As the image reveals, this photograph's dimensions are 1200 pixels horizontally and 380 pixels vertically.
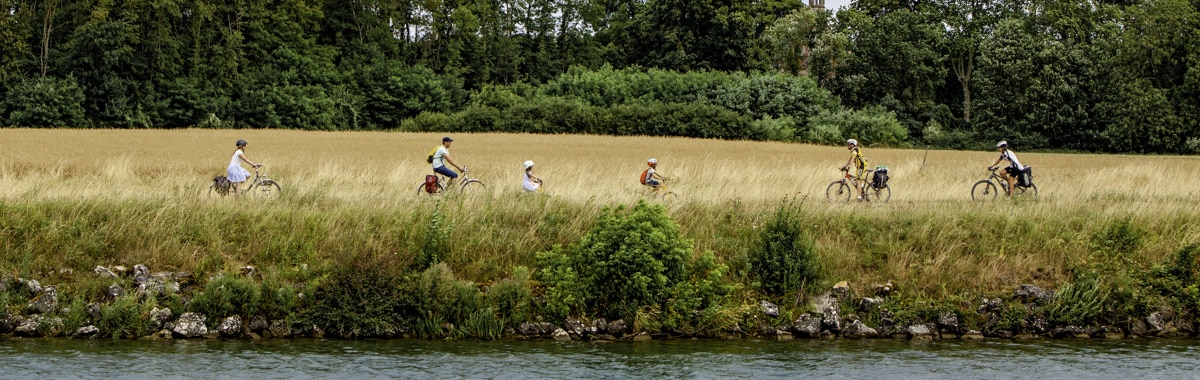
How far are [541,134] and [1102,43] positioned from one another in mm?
34920

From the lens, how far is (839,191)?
28.5 metres

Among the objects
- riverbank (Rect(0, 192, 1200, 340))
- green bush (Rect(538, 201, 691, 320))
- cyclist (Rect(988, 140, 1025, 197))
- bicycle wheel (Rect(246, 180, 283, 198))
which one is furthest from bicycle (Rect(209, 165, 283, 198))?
cyclist (Rect(988, 140, 1025, 197))

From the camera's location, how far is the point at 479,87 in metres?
90.6

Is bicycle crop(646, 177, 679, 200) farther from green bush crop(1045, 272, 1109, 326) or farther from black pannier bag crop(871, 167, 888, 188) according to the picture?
green bush crop(1045, 272, 1109, 326)

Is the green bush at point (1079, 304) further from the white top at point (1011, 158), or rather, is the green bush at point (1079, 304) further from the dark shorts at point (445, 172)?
the dark shorts at point (445, 172)

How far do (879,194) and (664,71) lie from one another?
169 feet

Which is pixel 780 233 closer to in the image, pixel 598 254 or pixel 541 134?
pixel 598 254

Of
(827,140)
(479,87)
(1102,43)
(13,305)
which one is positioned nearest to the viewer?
(13,305)

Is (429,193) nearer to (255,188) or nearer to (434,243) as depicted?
(255,188)

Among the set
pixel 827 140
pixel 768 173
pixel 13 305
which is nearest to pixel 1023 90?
pixel 827 140

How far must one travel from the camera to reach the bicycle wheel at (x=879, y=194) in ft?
92.4

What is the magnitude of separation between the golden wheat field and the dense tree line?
13.5 m

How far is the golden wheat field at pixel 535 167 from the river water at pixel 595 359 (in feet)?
16.5

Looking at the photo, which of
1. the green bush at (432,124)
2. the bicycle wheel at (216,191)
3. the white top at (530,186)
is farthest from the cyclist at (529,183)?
the green bush at (432,124)
